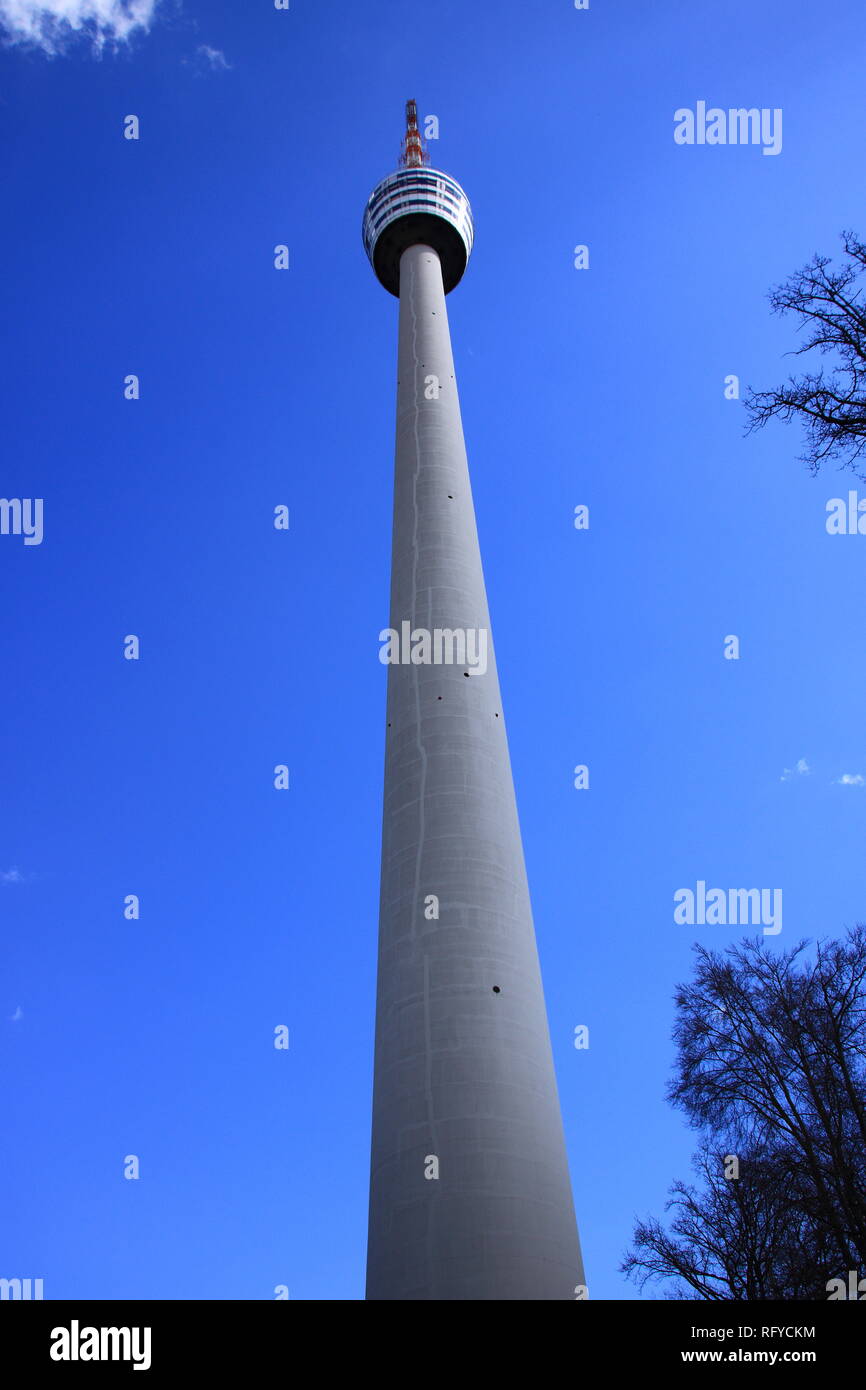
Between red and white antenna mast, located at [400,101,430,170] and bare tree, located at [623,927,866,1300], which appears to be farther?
red and white antenna mast, located at [400,101,430,170]

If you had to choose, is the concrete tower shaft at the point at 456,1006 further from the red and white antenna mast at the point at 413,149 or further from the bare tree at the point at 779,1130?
the red and white antenna mast at the point at 413,149

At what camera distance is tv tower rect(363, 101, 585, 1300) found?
20047 mm

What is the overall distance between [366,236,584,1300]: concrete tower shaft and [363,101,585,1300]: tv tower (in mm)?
38

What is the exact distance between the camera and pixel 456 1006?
75.7ft

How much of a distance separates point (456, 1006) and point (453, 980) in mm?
607

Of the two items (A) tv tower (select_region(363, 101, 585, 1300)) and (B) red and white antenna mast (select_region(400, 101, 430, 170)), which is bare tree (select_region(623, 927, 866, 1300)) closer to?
(A) tv tower (select_region(363, 101, 585, 1300))

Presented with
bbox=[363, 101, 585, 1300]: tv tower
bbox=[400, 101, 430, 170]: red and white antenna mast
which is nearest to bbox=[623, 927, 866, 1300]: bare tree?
bbox=[363, 101, 585, 1300]: tv tower

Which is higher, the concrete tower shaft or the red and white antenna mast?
the red and white antenna mast

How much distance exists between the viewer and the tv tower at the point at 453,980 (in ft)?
65.8

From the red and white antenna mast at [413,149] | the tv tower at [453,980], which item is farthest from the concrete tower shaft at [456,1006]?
the red and white antenna mast at [413,149]

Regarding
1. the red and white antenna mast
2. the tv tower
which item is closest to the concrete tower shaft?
the tv tower

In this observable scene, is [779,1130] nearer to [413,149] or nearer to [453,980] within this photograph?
[453,980]

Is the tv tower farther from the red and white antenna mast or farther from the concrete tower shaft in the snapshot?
the red and white antenna mast
